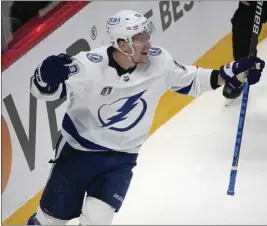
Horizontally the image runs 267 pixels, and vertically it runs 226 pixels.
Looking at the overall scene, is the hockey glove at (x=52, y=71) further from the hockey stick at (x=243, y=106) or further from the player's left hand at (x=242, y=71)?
the hockey stick at (x=243, y=106)

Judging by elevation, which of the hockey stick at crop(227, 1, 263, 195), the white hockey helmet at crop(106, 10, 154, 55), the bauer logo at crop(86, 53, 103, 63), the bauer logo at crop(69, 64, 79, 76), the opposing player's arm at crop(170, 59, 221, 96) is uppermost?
the white hockey helmet at crop(106, 10, 154, 55)

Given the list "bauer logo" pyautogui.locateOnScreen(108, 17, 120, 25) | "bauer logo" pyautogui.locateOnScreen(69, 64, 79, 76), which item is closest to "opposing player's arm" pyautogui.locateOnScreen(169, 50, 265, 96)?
"bauer logo" pyautogui.locateOnScreen(108, 17, 120, 25)

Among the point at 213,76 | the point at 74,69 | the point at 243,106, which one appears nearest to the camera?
the point at 74,69

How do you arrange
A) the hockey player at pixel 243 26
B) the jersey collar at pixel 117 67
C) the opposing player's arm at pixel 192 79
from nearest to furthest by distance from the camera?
the jersey collar at pixel 117 67 → the opposing player's arm at pixel 192 79 → the hockey player at pixel 243 26

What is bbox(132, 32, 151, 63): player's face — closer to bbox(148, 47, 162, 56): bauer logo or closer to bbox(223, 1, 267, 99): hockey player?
bbox(148, 47, 162, 56): bauer logo

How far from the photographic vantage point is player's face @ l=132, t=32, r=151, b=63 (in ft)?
9.25

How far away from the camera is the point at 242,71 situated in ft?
9.73

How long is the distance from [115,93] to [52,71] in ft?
1.10

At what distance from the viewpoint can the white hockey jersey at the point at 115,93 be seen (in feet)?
9.30

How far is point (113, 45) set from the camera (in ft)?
9.43

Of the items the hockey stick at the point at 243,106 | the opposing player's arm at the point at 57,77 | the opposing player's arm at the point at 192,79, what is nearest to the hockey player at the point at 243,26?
the hockey stick at the point at 243,106

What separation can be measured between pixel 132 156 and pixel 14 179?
620 millimetres

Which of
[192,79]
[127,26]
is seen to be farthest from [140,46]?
[192,79]

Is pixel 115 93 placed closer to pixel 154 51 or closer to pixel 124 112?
pixel 124 112
